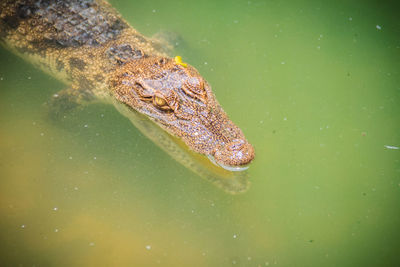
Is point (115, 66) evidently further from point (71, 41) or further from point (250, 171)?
point (250, 171)

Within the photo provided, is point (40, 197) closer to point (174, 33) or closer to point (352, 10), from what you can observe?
point (174, 33)

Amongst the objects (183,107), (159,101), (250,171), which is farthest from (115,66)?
(250,171)

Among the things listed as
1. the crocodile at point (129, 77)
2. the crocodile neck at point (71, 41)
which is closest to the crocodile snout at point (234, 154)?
the crocodile at point (129, 77)

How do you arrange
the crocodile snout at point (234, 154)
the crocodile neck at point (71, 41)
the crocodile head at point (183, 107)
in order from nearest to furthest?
the crocodile snout at point (234, 154), the crocodile head at point (183, 107), the crocodile neck at point (71, 41)

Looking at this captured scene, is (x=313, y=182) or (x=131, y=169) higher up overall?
(x=313, y=182)

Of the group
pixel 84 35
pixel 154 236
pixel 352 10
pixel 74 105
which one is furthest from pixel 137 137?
pixel 352 10

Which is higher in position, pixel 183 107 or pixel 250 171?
pixel 183 107

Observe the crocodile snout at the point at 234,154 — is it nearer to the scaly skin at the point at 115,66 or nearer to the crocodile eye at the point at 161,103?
the scaly skin at the point at 115,66
